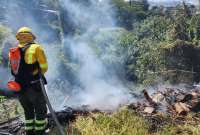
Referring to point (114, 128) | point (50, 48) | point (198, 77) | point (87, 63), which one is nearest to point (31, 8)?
point (50, 48)

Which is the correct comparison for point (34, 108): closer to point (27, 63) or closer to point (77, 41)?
point (27, 63)

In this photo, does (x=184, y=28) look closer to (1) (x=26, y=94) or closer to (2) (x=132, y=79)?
(2) (x=132, y=79)

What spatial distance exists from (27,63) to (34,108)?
929mm

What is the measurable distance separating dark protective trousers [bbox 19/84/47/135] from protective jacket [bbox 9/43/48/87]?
0.19 meters

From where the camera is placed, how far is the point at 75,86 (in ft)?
66.6

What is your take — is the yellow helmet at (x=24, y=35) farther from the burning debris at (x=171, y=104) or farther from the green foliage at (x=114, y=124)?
the burning debris at (x=171, y=104)

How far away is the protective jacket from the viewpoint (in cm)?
647

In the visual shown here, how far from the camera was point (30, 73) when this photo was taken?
6656mm

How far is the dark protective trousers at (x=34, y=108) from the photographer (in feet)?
21.9

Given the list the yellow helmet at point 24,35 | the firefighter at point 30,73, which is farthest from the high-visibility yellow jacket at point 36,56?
the yellow helmet at point 24,35

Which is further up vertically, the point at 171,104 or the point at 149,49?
the point at 149,49

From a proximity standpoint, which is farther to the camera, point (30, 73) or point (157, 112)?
point (157, 112)

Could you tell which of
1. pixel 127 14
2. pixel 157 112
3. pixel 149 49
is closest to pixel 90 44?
pixel 149 49

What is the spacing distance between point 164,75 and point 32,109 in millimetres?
13911
